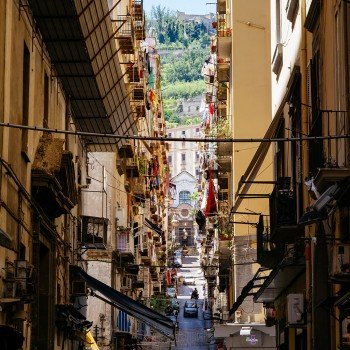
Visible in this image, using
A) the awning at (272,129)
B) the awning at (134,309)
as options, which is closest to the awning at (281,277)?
the awning at (272,129)

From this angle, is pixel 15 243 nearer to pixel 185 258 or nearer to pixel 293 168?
pixel 293 168

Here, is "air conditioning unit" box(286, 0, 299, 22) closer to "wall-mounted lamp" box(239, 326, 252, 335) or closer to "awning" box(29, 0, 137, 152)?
"awning" box(29, 0, 137, 152)

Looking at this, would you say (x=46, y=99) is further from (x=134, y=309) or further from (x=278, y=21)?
(x=278, y=21)

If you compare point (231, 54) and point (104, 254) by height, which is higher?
point (231, 54)

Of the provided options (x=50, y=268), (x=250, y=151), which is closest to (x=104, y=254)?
(x=250, y=151)

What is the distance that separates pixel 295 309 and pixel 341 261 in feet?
21.4

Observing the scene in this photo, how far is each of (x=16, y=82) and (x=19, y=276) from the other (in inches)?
113

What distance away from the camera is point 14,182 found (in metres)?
16.6

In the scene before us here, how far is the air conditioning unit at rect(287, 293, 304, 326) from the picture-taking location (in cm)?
1991

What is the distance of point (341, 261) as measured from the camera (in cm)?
1362

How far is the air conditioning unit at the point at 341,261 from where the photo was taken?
13.5 metres

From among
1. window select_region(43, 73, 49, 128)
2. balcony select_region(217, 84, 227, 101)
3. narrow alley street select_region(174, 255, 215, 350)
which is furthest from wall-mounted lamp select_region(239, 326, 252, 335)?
balcony select_region(217, 84, 227, 101)

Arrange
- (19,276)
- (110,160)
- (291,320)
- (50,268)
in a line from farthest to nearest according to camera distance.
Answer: (110,160) < (50,268) < (291,320) < (19,276)

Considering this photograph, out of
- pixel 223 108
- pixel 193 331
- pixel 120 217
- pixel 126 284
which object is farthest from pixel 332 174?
pixel 193 331
